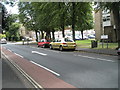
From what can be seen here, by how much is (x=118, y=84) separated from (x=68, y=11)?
2040 cm

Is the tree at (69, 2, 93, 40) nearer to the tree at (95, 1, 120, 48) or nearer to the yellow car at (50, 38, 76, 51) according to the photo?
the yellow car at (50, 38, 76, 51)

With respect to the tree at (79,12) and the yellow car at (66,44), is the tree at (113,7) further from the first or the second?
the tree at (79,12)

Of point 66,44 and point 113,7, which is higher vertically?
point 113,7

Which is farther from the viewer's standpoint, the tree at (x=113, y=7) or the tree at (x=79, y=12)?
the tree at (x=79, y=12)

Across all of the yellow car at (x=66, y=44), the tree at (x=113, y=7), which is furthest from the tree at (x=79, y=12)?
the tree at (x=113, y=7)

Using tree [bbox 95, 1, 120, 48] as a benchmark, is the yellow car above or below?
below

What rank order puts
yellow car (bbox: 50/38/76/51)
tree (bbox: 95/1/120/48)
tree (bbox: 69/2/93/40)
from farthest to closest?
tree (bbox: 69/2/93/40), yellow car (bbox: 50/38/76/51), tree (bbox: 95/1/120/48)

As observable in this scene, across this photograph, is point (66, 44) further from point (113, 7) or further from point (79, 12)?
point (113, 7)

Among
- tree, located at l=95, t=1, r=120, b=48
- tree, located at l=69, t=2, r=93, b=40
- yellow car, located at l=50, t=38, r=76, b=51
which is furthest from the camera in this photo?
tree, located at l=69, t=2, r=93, b=40

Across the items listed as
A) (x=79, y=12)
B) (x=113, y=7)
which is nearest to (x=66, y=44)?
(x=79, y=12)

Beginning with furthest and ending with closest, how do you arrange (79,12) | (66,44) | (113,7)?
(79,12) < (66,44) < (113,7)

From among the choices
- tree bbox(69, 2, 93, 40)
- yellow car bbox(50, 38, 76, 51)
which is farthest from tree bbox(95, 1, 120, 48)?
tree bbox(69, 2, 93, 40)

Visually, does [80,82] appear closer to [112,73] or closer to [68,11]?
[112,73]

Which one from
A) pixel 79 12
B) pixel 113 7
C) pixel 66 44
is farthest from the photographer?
pixel 79 12
